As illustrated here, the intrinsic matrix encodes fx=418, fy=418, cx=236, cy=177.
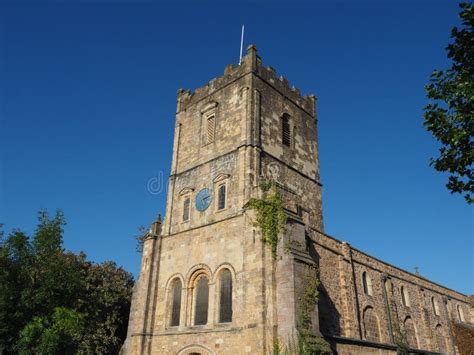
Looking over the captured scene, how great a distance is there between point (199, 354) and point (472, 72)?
16.0m

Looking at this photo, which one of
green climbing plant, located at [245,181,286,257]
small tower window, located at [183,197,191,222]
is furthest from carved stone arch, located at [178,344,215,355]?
small tower window, located at [183,197,191,222]

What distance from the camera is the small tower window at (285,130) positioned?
83.7ft

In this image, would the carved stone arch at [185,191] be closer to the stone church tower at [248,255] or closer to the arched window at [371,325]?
the stone church tower at [248,255]

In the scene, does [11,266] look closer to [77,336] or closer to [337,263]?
[77,336]

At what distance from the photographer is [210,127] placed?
85.0ft

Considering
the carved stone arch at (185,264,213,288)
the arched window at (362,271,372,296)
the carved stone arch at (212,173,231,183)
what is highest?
the carved stone arch at (212,173,231,183)

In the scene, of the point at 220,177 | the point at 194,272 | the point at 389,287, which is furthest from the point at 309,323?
the point at 389,287

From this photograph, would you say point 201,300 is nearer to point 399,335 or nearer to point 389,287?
point 399,335

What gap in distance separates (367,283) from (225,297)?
402 inches

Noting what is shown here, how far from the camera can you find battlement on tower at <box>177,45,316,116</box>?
991 inches

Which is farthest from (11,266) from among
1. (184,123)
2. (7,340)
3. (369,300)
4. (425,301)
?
(425,301)

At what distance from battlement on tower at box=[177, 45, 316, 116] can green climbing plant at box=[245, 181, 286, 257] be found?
29.2 ft

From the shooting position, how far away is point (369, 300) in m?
24.4

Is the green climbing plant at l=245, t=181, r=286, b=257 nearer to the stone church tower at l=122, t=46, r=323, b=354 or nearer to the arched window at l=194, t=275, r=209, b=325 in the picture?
the stone church tower at l=122, t=46, r=323, b=354
